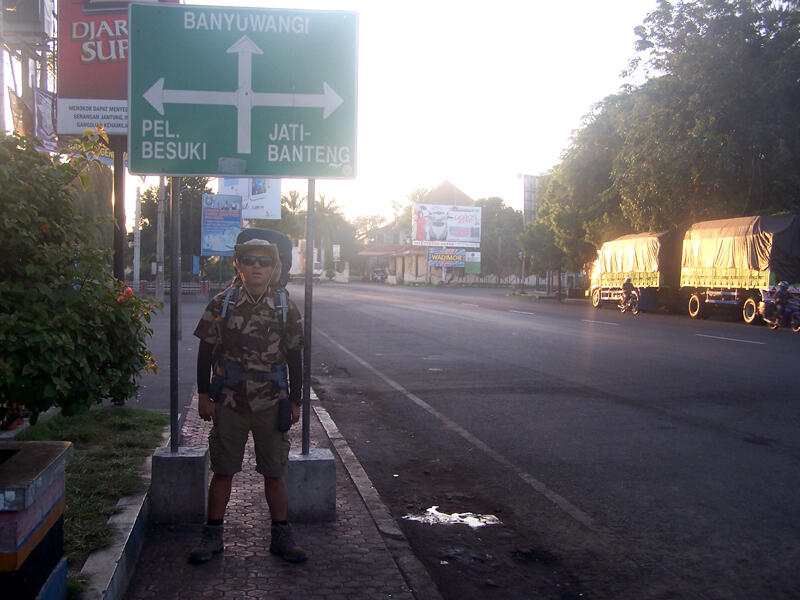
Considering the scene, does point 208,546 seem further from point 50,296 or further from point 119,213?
point 119,213

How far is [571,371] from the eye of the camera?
1191 centimetres

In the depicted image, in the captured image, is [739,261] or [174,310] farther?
[739,261]

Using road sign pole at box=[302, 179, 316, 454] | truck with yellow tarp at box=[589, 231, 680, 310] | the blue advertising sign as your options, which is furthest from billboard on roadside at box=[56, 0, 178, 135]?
truck with yellow tarp at box=[589, 231, 680, 310]

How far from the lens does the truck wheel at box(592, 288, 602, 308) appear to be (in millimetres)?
36469

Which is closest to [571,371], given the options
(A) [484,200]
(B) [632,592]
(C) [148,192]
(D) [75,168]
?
(B) [632,592]

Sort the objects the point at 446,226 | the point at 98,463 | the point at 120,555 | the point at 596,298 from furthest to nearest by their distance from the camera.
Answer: the point at 446,226, the point at 596,298, the point at 98,463, the point at 120,555

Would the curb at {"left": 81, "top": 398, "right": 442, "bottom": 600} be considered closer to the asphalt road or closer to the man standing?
the asphalt road

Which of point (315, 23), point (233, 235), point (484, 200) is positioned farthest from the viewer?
point (484, 200)

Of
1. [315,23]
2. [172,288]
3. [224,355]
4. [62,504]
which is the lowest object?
[62,504]

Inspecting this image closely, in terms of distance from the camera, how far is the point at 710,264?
2655 cm

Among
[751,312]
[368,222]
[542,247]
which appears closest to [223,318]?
[751,312]

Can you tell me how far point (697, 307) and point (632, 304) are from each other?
4016 mm

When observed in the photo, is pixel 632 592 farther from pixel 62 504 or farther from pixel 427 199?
pixel 427 199

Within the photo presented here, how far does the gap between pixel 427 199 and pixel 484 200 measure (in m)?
21.0
